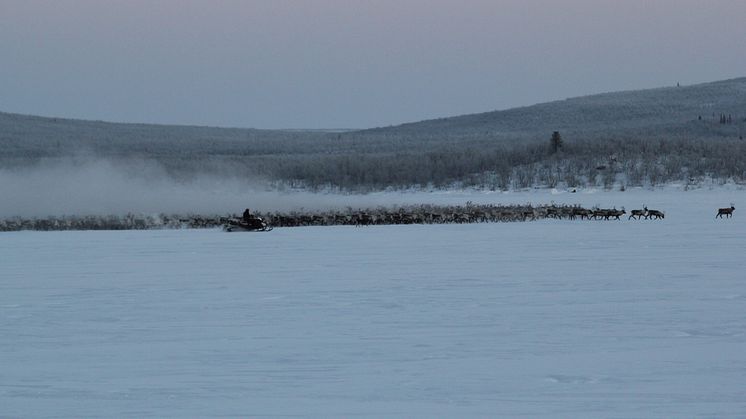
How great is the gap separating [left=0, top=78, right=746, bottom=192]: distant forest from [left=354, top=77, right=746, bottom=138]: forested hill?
13.4 inches

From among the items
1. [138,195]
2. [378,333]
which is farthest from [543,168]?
[378,333]

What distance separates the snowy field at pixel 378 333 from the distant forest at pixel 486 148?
50523 mm

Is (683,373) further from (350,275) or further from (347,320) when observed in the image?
(350,275)

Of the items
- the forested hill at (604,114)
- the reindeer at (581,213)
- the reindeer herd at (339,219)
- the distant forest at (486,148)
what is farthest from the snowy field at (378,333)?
the forested hill at (604,114)

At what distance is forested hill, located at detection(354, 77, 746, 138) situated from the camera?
15750 cm

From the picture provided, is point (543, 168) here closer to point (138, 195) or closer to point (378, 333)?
point (138, 195)

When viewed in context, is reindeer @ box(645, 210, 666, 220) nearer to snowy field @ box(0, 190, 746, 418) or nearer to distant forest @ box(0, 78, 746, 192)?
snowy field @ box(0, 190, 746, 418)

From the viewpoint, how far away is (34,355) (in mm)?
11203

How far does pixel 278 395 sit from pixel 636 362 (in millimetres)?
3692

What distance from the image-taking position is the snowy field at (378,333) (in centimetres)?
920

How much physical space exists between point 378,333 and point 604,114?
16520cm

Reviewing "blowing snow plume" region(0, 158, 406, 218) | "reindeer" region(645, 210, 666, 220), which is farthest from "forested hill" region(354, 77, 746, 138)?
"reindeer" region(645, 210, 666, 220)

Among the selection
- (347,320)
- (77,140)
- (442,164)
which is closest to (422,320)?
(347,320)

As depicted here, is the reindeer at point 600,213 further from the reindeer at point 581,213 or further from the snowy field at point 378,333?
the snowy field at point 378,333
